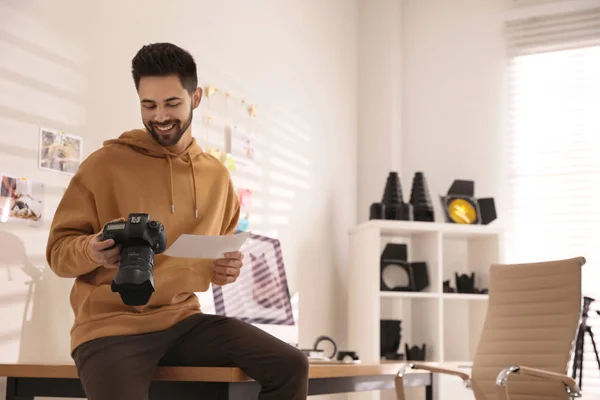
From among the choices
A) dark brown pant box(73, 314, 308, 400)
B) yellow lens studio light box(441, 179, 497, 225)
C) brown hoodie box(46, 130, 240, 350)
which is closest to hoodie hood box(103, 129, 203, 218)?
brown hoodie box(46, 130, 240, 350)

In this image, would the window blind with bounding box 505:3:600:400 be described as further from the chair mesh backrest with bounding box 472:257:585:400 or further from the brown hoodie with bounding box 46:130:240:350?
the brown hoodie with bounding box 46:130:240:350

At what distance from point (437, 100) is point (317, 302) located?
5.06 feet

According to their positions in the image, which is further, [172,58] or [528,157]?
[528,157]

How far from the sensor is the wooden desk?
1.98m

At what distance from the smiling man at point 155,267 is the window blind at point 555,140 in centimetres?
296

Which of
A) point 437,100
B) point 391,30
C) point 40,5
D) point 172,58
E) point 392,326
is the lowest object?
point 392,326

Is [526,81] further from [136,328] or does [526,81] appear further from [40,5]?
[136,328]

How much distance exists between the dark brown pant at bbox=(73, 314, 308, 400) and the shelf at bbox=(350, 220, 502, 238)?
238 centimetres

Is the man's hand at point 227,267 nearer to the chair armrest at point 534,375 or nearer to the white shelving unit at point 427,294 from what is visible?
the chair armrest at point 534,375

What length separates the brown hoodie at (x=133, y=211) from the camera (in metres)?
1.95

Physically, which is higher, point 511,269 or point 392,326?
point 511,269

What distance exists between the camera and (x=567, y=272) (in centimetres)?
321

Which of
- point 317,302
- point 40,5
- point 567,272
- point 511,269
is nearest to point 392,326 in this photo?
point 317,302

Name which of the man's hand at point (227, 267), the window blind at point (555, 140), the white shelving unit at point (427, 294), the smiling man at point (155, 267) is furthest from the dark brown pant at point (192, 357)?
the window blind at point (555, 140)
